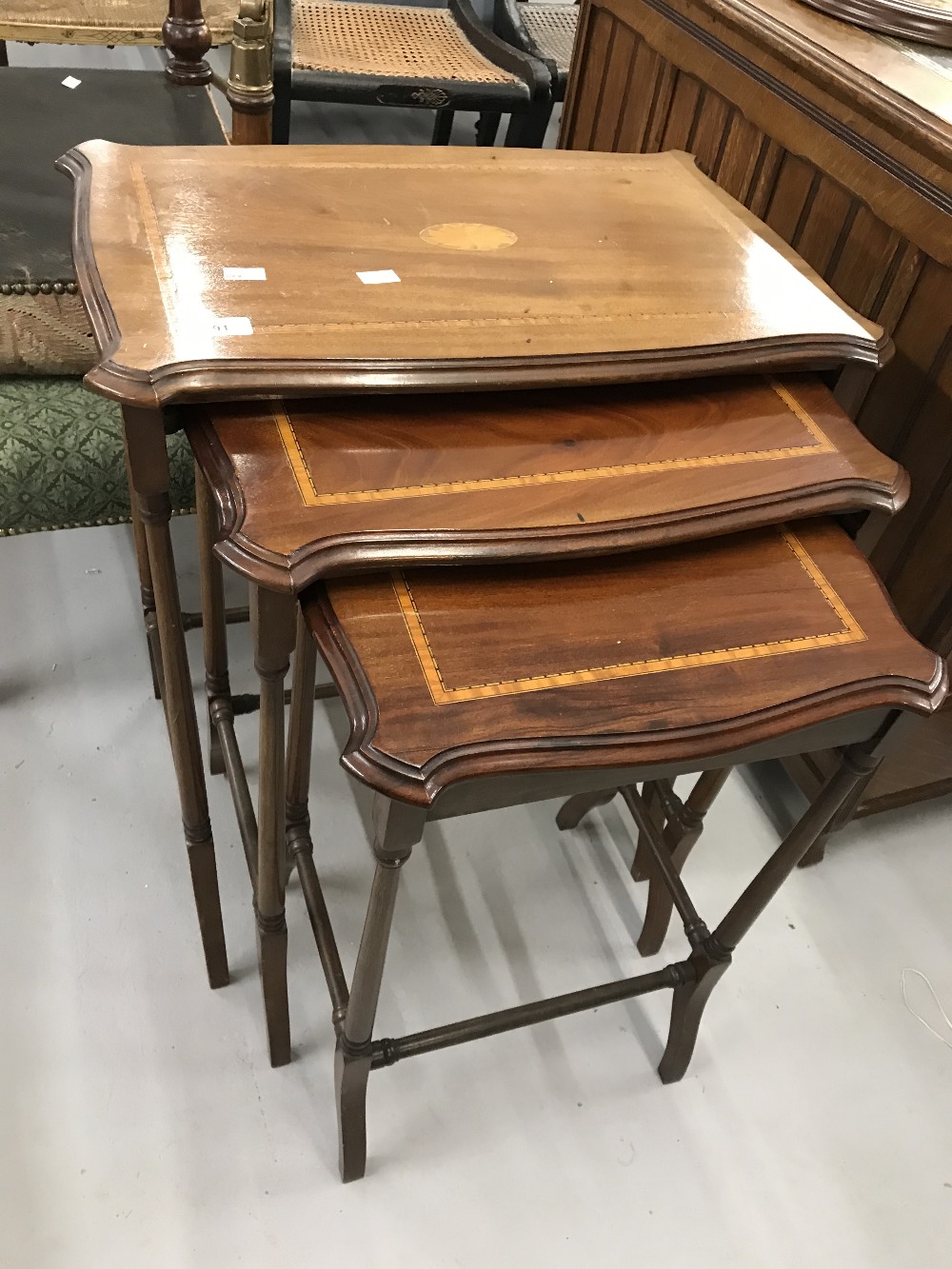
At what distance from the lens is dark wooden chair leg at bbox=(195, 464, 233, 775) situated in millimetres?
1039

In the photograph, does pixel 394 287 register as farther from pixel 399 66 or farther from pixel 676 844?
pixel 399 66

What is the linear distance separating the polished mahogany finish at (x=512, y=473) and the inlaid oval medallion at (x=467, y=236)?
0.17m

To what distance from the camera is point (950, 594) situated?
3.73 feet

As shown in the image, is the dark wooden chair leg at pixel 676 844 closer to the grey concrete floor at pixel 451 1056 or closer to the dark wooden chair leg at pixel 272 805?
the grey concrete floor at pixel 451 1056

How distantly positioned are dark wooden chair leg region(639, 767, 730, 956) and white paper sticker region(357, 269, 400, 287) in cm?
63

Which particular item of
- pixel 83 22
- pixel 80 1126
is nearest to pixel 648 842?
pixel 80 1126

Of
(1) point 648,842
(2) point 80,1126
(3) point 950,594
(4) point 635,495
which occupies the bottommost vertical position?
(2) point 80,1126

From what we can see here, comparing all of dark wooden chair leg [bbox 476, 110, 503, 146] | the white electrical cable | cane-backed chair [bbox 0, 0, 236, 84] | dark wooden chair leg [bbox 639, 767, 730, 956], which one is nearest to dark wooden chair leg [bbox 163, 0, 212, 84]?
cane-backed chair [bbox 0, 0, 236, 84]

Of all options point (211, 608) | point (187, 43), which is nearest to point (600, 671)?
point (211, 608)

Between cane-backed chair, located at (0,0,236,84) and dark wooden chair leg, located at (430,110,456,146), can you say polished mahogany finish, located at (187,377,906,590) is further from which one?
dark wooden chair leg, located at (430,110,456,146)

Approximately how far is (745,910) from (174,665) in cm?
63

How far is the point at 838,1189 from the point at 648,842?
0.46 m

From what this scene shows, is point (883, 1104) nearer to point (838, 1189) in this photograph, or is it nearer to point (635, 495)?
point (838, 1189)

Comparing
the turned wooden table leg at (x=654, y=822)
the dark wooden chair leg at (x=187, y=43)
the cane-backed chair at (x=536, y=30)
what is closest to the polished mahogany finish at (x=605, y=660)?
the turned wooden table leg at (x=654, y=822)
